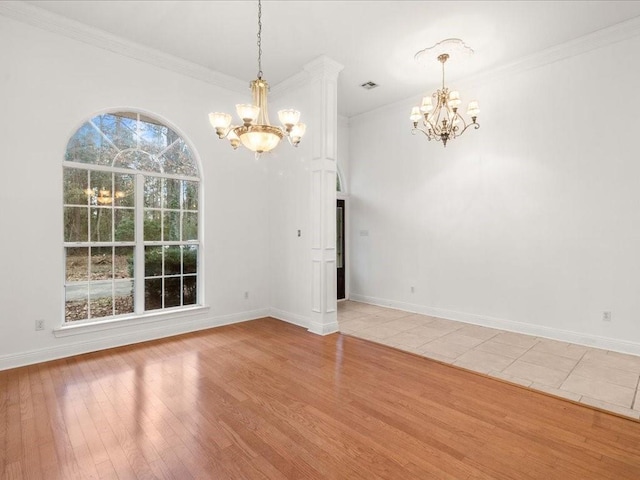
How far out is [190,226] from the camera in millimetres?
4883

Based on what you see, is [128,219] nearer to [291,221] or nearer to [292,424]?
[291,221]

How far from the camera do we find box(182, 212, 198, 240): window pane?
482 cm

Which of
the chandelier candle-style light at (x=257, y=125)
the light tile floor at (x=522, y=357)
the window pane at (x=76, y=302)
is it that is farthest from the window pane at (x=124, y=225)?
the light tile floor at (x=522, y=357)

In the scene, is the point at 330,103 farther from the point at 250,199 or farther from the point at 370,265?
the point at 370,265

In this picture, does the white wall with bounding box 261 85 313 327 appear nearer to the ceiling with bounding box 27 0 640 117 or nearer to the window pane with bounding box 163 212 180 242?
the ceiling with bounding box 27 0 640 117

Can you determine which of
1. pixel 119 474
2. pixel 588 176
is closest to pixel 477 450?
pixel 119 474

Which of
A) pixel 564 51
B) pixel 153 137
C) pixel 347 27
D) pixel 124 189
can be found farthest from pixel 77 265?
pixel 564 51

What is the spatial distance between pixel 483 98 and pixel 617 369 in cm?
389

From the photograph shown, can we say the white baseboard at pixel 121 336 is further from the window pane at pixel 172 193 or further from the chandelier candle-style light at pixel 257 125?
the chandelier candle-style light at pixel 257 125

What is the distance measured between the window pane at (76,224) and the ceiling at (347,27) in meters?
2.15

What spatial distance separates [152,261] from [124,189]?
3.27 feet

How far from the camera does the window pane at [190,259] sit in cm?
482

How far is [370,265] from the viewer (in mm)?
6691

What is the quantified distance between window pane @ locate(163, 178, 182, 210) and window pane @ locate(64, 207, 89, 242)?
37.4 inches
